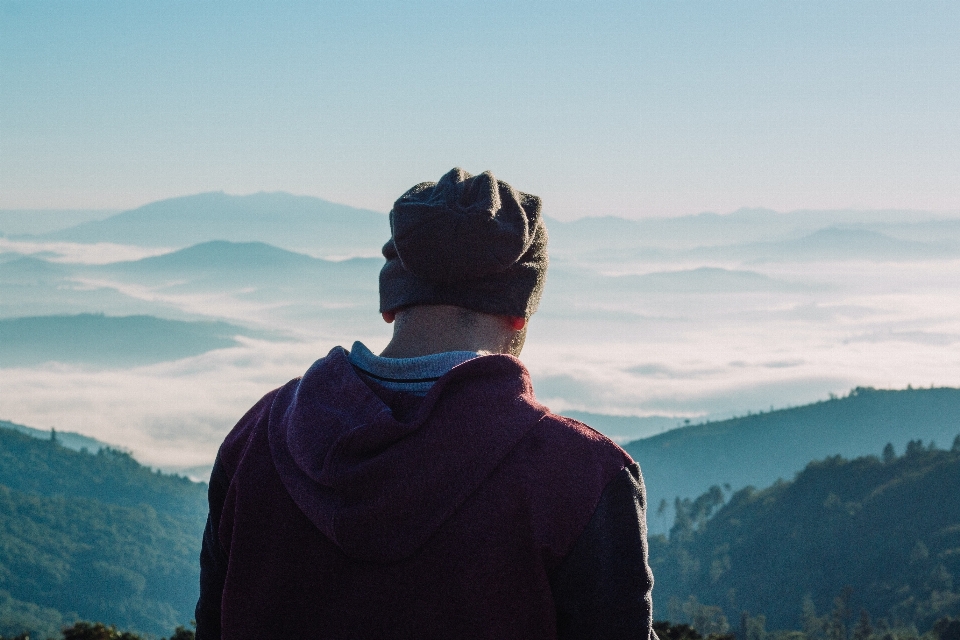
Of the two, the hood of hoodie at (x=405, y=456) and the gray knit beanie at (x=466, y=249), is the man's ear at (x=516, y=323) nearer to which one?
the gray knit beanie at (x=466, y=249)

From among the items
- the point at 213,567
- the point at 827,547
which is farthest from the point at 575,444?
the point at 827,547

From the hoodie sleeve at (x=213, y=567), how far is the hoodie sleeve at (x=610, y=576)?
3.66 ft

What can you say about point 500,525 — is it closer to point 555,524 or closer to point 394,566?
point 555,524

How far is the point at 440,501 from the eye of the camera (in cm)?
258

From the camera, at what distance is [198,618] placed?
309 cm

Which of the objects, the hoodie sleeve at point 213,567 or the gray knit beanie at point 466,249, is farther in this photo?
the hoodie sleeve at point 213,567

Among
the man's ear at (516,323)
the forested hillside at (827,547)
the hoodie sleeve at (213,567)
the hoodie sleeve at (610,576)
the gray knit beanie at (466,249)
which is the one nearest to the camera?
the hoodie sleeve at (610,576)

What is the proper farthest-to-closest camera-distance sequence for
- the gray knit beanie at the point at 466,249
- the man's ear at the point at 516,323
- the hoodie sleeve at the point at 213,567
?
the hoodie sleeve at the point at 213,567
the man's ear at the point at 516,323
the gray knit beanie at the point at 466,249

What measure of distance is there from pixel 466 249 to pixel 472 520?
2.53 feet

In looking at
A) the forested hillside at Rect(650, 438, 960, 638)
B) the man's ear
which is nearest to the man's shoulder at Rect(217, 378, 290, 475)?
the man's ear

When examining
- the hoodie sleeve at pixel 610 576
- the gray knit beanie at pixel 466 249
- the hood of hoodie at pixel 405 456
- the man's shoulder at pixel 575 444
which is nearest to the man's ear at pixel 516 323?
the gray knit beanie at pixel 466 249

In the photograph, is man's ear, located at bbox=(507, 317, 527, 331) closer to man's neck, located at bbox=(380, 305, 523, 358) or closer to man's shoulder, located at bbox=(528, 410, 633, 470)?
man's neck, located at bbox=(380, 305, 523, 358)

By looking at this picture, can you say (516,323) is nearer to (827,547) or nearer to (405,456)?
(405,456)

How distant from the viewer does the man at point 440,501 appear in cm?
258
